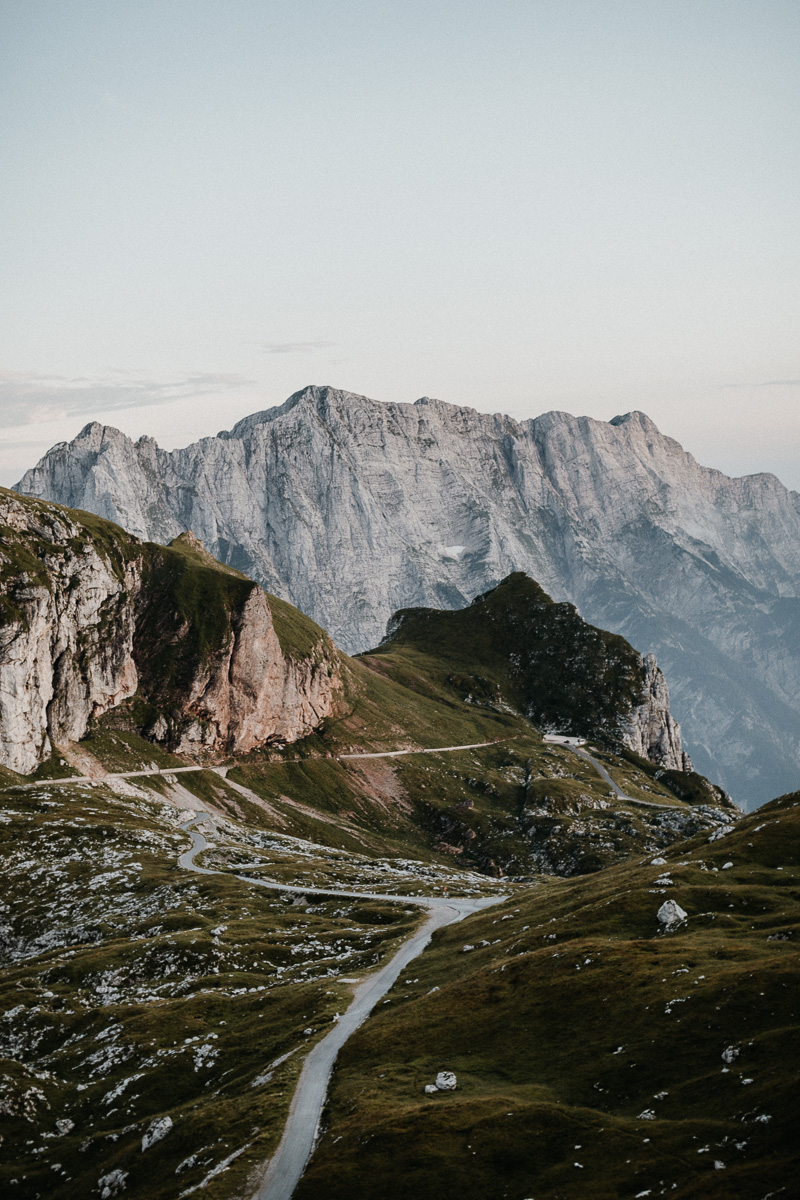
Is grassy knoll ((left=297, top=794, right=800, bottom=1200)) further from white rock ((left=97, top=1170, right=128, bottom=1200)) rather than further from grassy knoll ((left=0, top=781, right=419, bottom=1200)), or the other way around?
white rock ((left=97, top=1170, right=128, bottom=1200))

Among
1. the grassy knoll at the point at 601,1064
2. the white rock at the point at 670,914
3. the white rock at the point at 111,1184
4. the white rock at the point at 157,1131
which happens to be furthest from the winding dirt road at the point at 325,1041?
the white rock at the point at 670,914

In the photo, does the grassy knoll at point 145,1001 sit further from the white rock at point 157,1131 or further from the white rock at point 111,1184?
the white rock at point 157,1131

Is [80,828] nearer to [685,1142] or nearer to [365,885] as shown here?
[365,885]

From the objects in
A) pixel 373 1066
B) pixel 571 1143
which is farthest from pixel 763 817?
pixel 571 1143

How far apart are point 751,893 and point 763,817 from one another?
90.2 feet

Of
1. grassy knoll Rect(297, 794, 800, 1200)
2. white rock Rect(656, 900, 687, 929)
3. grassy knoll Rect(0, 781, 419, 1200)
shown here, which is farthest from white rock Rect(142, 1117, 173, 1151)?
white rock Rect(656, 900, 687, 929)

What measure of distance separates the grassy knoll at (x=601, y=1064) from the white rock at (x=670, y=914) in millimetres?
1376

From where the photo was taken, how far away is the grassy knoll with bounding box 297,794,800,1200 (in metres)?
38.0

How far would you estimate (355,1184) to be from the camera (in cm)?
4328

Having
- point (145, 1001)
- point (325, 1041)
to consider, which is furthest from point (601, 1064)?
point (145, 1001)

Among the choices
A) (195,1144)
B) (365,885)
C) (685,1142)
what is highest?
(685,1142)

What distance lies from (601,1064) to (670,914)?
24083 mm

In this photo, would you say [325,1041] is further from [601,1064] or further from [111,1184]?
[601,1064]

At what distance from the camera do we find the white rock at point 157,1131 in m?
56.1
